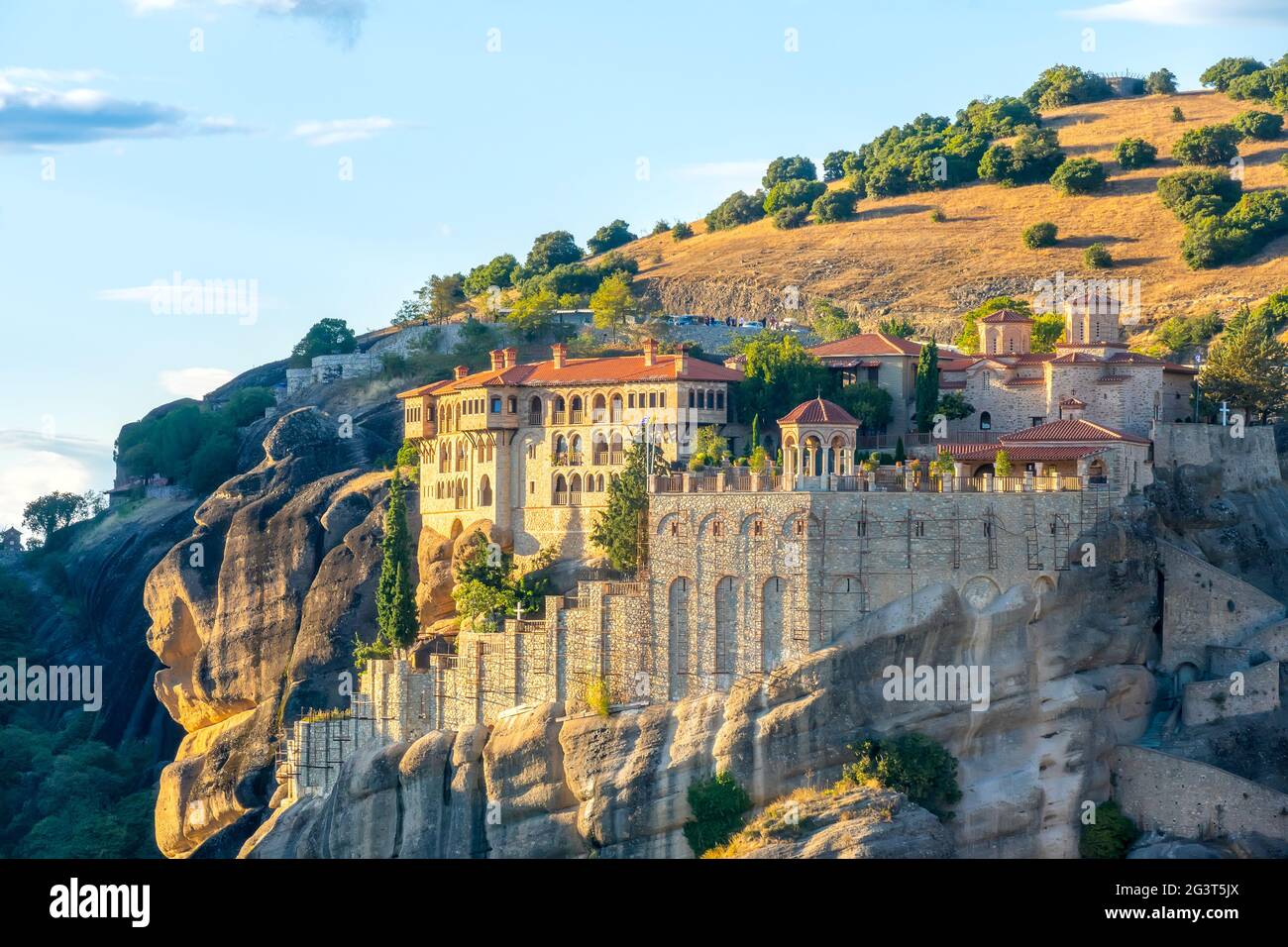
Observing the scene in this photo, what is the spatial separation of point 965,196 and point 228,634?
6053 cm

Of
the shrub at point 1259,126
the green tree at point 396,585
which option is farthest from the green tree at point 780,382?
the shrub at point 1259,126

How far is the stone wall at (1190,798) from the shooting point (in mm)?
73625

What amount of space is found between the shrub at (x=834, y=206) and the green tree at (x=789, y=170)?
10.0 metres

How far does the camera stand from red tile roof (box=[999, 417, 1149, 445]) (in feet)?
261

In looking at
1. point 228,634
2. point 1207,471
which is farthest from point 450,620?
point 1207,471

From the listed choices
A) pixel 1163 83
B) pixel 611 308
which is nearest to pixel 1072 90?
pixel 1163 83

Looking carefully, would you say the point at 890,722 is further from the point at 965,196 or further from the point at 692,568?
the point at 965,196

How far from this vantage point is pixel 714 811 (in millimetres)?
76438

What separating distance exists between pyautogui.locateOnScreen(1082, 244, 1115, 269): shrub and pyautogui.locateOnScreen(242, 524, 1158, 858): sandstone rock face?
53499 mm

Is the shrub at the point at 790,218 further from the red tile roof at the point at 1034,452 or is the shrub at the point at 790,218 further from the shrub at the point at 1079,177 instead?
the red tile roof at the point at 1034,452

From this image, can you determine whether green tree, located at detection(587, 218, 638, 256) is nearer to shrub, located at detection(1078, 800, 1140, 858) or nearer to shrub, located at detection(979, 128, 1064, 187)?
shrub, located at detection(979, 128, 1064, 187)

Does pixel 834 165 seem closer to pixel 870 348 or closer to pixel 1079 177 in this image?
pixel 1079 177

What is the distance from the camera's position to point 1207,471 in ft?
272

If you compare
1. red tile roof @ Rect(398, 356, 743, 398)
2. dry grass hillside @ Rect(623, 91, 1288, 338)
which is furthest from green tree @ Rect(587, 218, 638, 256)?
red tile roof @ Rect(398, 356, 743, 398)
